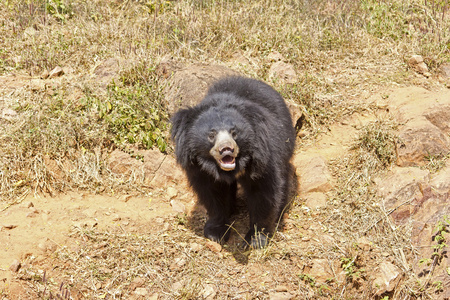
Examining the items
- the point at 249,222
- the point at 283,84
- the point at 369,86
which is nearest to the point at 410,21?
the point at 369,86

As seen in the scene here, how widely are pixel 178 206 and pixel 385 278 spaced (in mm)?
2015

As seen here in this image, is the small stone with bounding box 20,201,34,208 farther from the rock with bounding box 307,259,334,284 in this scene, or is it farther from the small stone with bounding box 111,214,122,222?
the rock with bounding box 307,259,334,284

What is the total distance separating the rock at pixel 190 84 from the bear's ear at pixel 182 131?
136 cm

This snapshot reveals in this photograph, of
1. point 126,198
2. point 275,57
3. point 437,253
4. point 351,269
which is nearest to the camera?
point 437,253

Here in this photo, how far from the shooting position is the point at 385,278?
150 inches

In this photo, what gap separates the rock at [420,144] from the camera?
189 inches

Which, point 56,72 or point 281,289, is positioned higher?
point 56,72

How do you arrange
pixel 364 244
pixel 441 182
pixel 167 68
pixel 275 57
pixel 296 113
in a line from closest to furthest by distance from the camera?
1. pixel 364 244
2. pixel 441 182
3. pixel 296 113
4. pixel 167 68
5. pixel 275 57

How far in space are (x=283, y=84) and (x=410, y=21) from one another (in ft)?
8.60

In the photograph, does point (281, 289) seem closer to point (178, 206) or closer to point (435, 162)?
point (178, 206)

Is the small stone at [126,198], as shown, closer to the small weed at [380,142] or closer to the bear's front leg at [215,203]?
the bear's front leg at [215,203]

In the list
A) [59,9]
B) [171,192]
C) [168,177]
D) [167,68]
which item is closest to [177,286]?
[171,192]


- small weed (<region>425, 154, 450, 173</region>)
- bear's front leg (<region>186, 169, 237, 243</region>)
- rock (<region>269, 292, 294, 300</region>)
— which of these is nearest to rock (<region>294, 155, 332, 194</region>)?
bear's front leg (<region>186, 169, 237, 243</region>)

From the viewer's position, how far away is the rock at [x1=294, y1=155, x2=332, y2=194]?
4.89 metres
